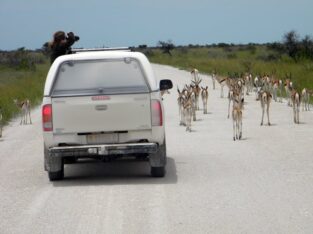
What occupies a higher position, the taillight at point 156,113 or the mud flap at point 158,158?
the taillight at point 156,113

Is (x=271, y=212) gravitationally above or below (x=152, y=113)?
below

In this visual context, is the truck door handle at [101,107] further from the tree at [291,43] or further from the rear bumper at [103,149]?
the tree at [291,43]

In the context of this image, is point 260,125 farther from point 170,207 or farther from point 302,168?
point 170,207

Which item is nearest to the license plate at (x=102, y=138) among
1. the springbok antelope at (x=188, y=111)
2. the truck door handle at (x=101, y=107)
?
the truck door handle at (x=101, y=107)

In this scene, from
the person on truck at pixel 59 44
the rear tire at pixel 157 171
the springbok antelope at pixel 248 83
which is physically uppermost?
the person on truck at pixel 59 44

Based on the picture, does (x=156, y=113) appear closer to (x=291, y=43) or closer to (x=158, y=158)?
(x=158, y=158)

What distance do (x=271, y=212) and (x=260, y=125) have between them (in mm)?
11779

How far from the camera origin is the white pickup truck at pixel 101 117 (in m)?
12.0

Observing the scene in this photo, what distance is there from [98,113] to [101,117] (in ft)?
0.23

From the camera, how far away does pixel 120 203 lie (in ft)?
33.9

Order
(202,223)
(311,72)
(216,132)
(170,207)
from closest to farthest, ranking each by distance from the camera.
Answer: (202,223), (170,207), (216,132), (311,72)

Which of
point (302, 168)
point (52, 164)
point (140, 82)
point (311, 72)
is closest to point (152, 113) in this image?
point (140, 82)

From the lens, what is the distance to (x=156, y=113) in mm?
12078

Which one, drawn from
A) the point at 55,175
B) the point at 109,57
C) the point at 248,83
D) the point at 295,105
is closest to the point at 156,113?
the point at 109,57
